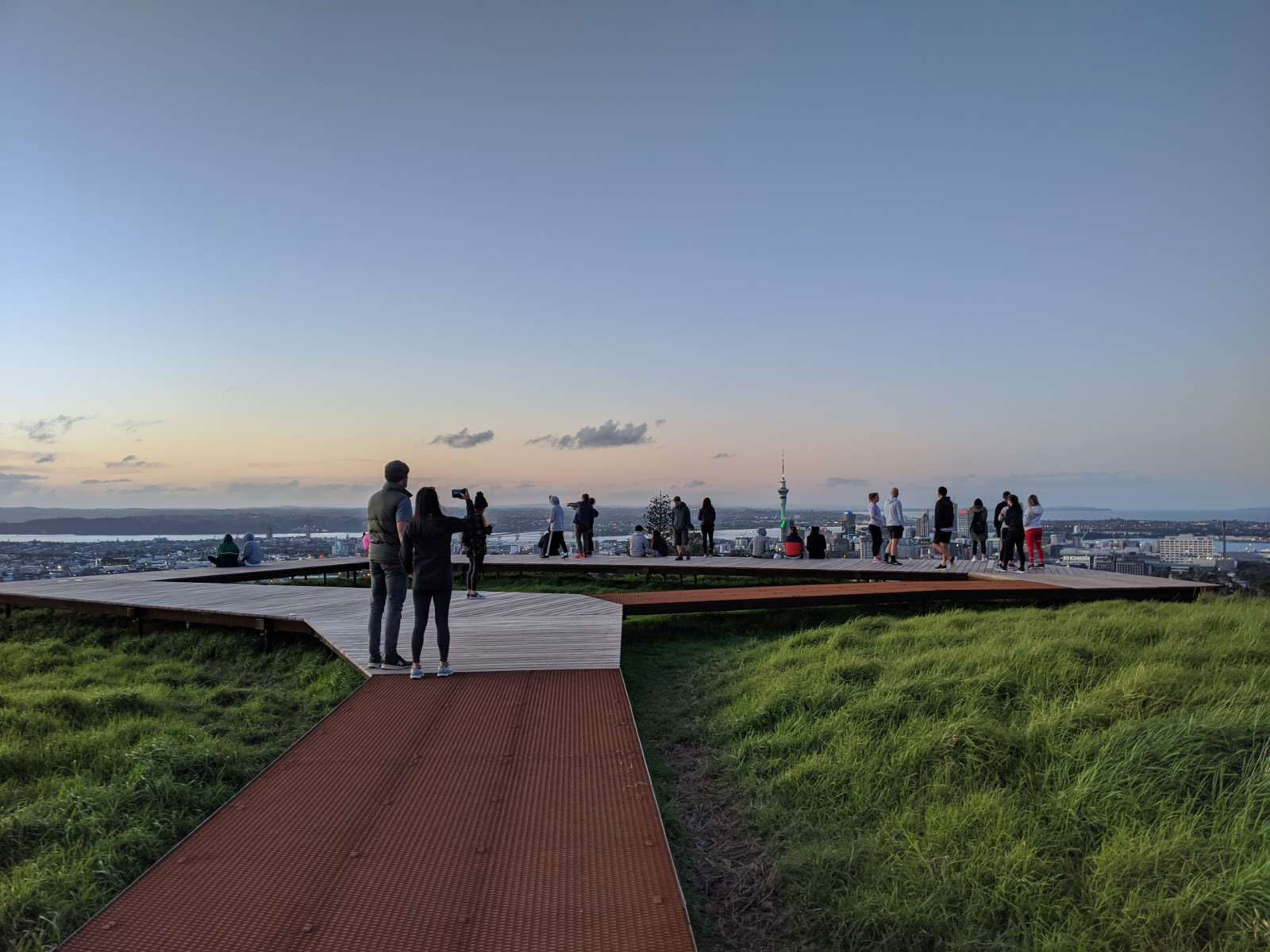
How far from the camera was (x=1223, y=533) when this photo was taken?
18797mm

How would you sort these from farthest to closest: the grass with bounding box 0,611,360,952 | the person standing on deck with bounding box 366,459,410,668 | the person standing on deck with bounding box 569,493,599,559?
1. the person standing on deck with bounding box 569,493,599,559
2. the person standing on deck with bounding box 366,459,410,668
3. the grass with bounding box 0,611,360,952

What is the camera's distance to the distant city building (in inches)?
732

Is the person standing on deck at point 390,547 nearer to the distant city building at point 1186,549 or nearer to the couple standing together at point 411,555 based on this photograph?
the couple standing together at point 411,555

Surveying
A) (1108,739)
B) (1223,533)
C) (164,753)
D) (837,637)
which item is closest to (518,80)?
(837,637)

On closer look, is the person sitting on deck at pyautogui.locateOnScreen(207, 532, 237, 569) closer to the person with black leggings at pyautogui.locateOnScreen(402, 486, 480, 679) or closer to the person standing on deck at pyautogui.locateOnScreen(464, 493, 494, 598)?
the person standing on deck at pyautogui.locateOnScreen(464, 493, 494, 598)

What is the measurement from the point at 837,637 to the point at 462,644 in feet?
12.9

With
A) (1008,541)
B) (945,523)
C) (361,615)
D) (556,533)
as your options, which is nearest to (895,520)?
(945,523)

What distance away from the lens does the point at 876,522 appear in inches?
601

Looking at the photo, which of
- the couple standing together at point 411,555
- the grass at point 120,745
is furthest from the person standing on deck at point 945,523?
the grass at point 120,745

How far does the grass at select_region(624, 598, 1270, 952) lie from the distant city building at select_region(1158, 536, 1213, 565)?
1488cm

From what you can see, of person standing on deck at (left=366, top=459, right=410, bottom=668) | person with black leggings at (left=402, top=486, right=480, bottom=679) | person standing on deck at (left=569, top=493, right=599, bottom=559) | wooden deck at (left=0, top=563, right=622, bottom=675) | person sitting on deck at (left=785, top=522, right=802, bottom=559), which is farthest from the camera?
person sitting on deck at (left=785, top=522, right=802, bottom=559)

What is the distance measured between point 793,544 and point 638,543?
12.5 feet

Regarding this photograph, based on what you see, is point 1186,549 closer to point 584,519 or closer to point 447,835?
point 584,519

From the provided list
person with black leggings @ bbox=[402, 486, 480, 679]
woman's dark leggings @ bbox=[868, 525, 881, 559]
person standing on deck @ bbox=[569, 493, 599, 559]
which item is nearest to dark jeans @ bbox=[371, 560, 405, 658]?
person with black leggings @ bbox=[402, 486, 480, 679]
